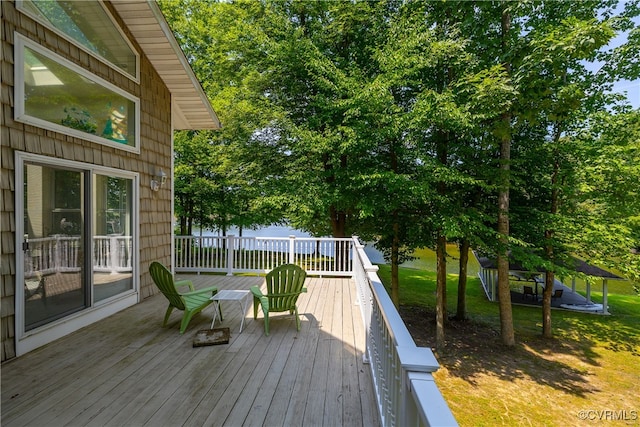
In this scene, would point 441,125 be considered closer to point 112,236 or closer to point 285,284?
point 285,284

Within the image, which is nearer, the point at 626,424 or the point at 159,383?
the point at 159,383

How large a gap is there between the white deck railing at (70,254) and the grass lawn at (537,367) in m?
7.84

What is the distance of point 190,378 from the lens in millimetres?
2908

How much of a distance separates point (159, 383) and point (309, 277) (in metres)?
5.20

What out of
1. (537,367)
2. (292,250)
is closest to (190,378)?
(292,250)

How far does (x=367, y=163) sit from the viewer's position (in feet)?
36.5

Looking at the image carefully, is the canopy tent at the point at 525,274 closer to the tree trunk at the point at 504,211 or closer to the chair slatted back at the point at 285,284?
the tree trunk at the point at 504,211

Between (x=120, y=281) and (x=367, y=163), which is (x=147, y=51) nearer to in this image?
(x=120, y=281)

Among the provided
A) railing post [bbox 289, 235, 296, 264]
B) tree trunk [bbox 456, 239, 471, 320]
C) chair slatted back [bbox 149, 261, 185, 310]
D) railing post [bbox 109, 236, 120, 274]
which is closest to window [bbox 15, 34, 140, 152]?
railing post [bbox 109, 236, 120, 274]

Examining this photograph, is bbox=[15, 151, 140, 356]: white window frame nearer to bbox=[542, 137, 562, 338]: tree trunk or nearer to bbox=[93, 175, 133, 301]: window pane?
bbox=[93, 175, 133, 301]: window pane

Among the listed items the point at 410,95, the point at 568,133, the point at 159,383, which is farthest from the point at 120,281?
the point at 568,133

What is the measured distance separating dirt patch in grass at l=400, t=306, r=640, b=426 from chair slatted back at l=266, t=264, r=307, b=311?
14.9 feet

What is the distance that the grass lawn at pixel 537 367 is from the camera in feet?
23.7

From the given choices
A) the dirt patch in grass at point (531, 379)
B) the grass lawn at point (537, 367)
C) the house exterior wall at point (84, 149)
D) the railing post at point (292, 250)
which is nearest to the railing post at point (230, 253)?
the railing post at point (292, 250)
